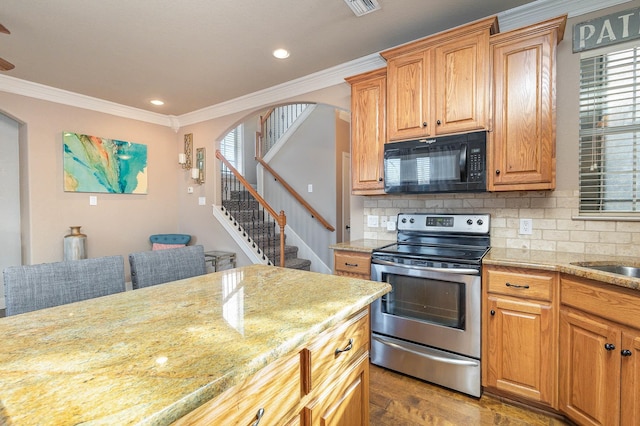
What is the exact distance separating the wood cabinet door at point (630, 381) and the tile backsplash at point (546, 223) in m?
0.82

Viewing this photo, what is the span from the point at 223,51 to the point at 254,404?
2911 millimetres

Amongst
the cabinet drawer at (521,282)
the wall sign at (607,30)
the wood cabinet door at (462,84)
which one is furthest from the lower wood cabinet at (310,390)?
the wall sign at (607,30)

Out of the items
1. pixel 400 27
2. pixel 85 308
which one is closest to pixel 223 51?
pixel 400 27

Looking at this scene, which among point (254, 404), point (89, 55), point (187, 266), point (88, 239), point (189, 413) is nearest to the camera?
point (189, 413)

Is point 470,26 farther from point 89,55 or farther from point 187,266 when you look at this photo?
point 89,55

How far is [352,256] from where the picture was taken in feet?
8.87

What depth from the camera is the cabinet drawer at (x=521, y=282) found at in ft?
6.26

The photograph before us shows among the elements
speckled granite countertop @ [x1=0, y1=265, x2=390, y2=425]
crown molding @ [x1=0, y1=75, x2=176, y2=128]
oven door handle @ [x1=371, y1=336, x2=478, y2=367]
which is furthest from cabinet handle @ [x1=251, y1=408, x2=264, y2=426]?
crown molding @ [x1=0, y1=75, x2=176, y2=128]

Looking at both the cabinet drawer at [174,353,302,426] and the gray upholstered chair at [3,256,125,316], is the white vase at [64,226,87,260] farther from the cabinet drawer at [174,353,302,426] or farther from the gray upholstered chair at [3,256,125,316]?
the cabinet drawer at [174,353,302,426]

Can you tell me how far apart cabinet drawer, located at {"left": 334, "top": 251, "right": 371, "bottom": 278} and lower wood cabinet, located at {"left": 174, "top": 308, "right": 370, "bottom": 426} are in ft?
4.08

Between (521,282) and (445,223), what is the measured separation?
800mm

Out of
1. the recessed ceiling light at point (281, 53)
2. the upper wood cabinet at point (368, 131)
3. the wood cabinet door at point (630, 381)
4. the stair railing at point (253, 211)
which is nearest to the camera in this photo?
the wood cabinet door at point (630, 381)

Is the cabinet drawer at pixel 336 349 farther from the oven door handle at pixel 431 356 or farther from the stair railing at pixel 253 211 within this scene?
the stair railing at pixel 253 211

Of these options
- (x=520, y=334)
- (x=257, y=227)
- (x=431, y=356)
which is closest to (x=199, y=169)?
(x=257, y=227)
